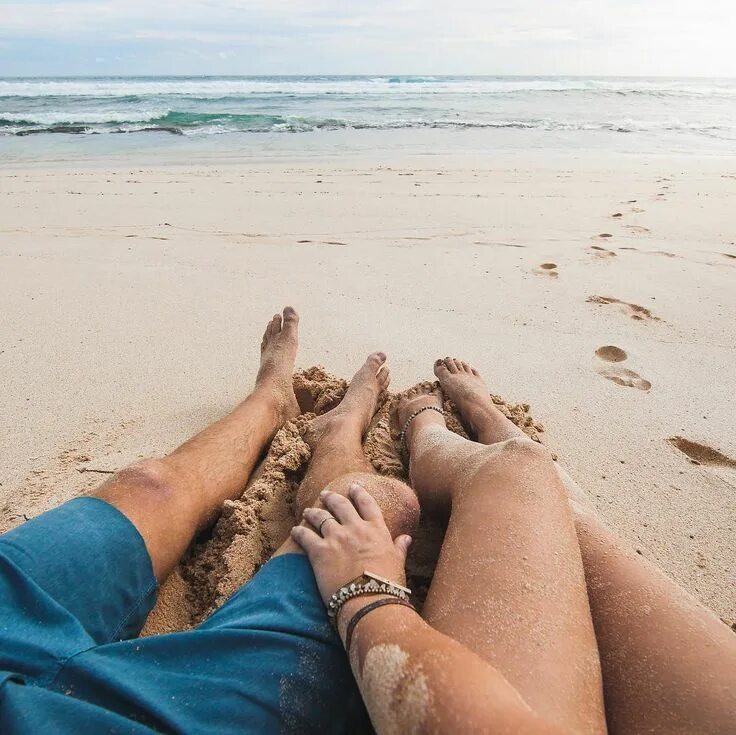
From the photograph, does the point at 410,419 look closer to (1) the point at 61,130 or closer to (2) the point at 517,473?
(2) the point at 517,473

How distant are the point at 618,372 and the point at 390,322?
3.35 feet

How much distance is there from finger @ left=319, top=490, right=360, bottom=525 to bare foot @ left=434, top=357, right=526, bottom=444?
646 millimetres

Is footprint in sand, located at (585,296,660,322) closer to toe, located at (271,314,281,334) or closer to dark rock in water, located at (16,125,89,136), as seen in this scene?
toe, located at (271,314,281,334)

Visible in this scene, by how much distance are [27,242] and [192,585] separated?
10.9 feet

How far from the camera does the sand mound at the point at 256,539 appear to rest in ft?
4.30

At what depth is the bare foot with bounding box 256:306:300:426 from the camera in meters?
2.07

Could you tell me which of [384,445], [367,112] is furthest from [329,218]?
[367,112]

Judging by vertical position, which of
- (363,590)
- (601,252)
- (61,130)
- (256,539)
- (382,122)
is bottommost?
(382,122)

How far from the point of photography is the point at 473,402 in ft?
6.55

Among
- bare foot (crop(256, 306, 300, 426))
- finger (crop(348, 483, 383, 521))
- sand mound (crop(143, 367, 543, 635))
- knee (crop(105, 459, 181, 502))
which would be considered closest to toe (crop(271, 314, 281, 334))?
bare foot (crop(256, 306, 300, 426))

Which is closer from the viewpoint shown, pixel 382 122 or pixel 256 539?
pixel 256 539

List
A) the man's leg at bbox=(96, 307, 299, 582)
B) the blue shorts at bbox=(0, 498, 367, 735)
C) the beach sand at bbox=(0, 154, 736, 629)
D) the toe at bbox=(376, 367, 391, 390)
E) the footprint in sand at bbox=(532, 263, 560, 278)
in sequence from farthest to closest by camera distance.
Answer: the footprint in sand at bbox=(532, 263, 560, 278) < the toe at bbox=(376, 367, 391, 390) < the beach sand at bbox=(0, 154, 736, 629) < the man's leg at bbox=(96, 307, 299, 582) < the blue shorts at bbox=(0, 498, 367, 735)

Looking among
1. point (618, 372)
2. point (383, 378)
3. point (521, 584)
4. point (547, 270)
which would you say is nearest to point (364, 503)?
point (521, 584)

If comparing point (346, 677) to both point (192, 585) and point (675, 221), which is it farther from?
point (675, 221)
